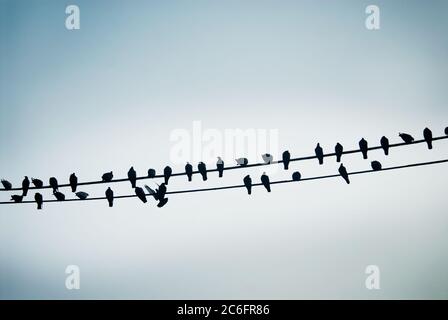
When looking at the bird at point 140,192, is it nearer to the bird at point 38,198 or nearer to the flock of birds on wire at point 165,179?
the flock of birds on wire at point 165,179

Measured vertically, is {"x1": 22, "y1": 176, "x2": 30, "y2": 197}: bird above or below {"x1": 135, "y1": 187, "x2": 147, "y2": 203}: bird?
above

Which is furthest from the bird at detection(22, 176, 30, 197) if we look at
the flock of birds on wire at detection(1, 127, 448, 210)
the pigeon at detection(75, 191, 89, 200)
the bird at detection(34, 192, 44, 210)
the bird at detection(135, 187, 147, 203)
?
the bird at detection(135, 187, 147, 203)

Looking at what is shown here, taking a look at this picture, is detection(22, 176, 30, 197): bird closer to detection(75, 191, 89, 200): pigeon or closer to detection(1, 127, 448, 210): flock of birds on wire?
detection(1, 127, 448, 210): flock of birds on wire

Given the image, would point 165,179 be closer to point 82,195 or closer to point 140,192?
point 140,192

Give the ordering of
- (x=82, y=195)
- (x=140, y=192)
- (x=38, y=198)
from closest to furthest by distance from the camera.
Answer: (x=140, y=192) < (x=38, y=198) < (x=82, y=195)

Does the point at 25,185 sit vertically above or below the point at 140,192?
above

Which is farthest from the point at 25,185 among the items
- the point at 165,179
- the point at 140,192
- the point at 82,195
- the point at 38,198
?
the point at 165,179

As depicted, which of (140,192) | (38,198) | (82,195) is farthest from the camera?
(82,195)
